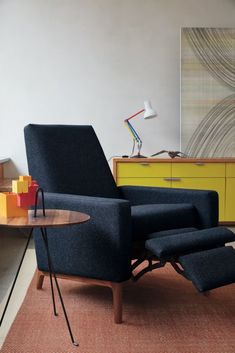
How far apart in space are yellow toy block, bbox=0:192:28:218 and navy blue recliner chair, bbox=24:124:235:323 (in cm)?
44

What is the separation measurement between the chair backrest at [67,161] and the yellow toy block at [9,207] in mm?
726

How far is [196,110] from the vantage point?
4.91 metres

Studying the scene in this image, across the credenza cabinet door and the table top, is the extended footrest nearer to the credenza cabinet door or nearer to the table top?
the table top

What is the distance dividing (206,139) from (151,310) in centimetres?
281

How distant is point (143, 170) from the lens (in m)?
4.70

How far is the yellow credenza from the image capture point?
4.68 m

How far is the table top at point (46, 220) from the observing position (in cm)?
183

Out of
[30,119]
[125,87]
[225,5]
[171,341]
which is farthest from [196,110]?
[171,341]

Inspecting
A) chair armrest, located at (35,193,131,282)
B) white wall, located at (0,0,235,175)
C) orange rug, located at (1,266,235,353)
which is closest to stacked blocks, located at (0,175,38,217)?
chair armrest, located at (35,193,131,282)

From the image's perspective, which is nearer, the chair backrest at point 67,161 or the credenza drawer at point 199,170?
the chair backrest at point 67,161

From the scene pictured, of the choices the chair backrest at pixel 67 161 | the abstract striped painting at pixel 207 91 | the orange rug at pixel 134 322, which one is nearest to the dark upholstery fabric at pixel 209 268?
the orange rug at pixel 134 322

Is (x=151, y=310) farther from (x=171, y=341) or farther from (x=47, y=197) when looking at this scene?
(x=47, y=197)

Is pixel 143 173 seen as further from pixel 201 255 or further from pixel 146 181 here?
pixel 201 255

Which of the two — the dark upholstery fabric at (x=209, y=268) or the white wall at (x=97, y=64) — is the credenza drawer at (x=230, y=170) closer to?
the white wall at (x=97, y=64)
